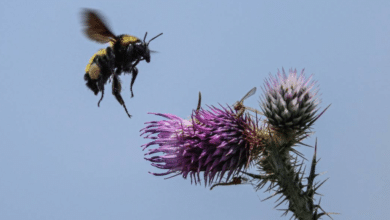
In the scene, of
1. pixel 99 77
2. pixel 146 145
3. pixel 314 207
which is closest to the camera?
pixel 314 207

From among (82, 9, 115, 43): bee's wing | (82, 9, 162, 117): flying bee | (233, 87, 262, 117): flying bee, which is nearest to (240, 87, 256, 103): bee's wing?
(233, 87, 262, 117): flying bee

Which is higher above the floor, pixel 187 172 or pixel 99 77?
pixel 99 77

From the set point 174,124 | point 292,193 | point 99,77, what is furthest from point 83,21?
point 292,193

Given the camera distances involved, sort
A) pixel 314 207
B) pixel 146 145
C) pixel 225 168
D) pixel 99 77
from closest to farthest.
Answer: pixel 314 207 < pixel 225 168 < pixel 146 145 < pixel 99 77

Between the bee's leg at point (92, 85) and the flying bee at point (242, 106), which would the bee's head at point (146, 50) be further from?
the flying bee at point (242, 106)

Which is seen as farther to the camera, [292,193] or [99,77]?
[99,77]

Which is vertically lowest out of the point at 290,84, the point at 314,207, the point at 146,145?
the point at 314,207

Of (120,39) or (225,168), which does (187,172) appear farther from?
(120,39)
